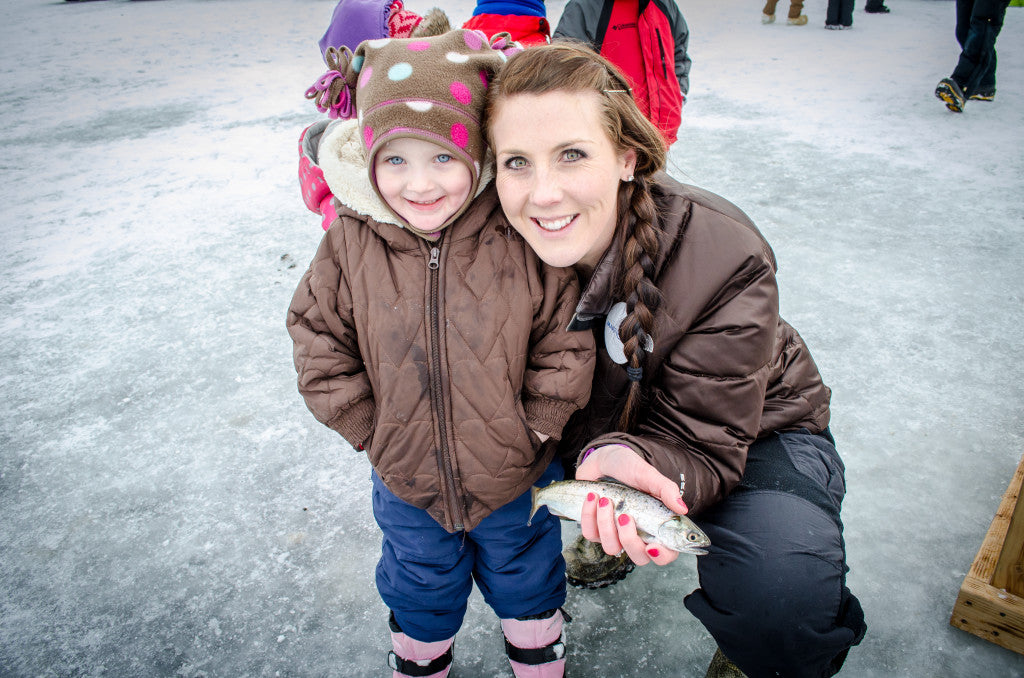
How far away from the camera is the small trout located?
1.27 meters

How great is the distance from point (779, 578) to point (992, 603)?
78cm

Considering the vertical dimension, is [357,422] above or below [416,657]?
above

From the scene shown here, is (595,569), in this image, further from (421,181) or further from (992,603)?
(421,181)

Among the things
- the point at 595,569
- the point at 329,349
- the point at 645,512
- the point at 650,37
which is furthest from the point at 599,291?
the point at 650,37

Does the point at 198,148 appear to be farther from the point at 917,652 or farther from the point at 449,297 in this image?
the point at 917,652

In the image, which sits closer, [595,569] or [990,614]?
[990,614]

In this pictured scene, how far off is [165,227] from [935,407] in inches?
184

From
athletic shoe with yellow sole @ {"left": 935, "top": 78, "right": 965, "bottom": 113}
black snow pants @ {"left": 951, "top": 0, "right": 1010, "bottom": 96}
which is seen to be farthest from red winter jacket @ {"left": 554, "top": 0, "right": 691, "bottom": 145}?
black snow pants @ {"left": 951, "top": 0, "right": 1010, "bottom": 96}

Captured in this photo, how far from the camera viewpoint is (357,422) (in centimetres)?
158

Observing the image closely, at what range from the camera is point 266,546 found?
210cm

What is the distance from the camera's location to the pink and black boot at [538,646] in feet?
5.47

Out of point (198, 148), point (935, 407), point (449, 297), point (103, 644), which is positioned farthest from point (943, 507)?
point (198, 148)

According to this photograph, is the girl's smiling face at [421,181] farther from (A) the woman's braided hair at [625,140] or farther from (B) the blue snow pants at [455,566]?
(B) the blue snow pants at [455,566]

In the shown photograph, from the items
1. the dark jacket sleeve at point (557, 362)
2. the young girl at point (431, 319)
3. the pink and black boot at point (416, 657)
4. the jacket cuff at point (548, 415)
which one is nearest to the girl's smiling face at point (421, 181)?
the young girl at point (431, 319)
